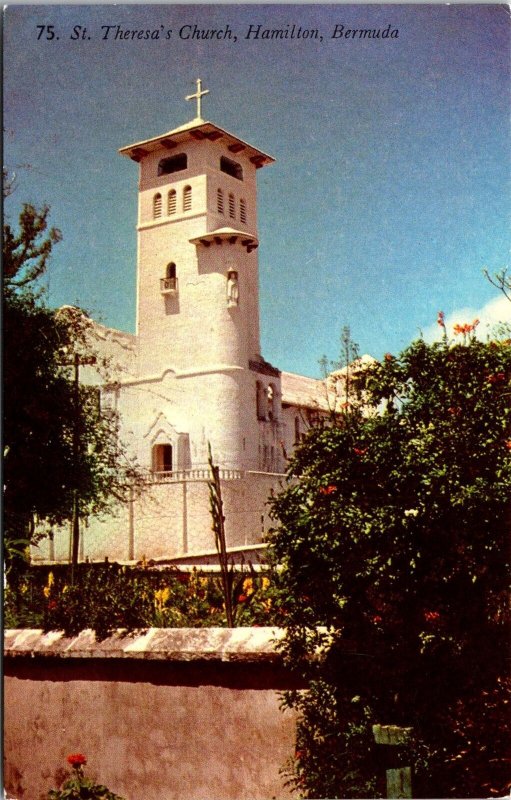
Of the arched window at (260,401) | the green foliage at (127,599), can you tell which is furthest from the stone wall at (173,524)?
the arched window at (260,401)

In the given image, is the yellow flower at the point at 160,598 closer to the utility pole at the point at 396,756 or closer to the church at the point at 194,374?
the church at the point at 194,374

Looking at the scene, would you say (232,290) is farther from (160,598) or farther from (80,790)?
(80,790)

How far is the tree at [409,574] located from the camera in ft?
14.1

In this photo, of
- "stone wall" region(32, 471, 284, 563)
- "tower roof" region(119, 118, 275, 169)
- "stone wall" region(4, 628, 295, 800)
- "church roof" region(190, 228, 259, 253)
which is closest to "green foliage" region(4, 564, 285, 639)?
"stone wall" region(4, 628, 295, 800)

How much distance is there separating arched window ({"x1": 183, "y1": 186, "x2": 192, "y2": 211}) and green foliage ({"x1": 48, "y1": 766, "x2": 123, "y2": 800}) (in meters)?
7.13

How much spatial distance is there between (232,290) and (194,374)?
55.2 inches

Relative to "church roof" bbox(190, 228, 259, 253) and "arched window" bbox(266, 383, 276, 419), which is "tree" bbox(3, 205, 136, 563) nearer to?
"church roof" bbox(190, 228, 259, 253)

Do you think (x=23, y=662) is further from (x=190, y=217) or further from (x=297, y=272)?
(x=190, y=217)

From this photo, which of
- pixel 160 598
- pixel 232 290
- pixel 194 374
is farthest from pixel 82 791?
pixel 232 290

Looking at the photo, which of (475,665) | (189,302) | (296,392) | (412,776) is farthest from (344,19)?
(189,302)

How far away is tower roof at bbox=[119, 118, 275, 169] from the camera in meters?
6.49

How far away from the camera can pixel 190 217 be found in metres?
10.5

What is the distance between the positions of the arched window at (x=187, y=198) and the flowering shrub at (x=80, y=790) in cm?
703

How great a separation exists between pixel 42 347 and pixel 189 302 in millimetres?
4975
